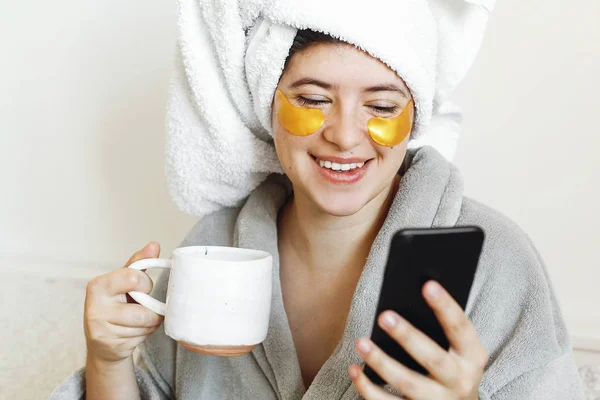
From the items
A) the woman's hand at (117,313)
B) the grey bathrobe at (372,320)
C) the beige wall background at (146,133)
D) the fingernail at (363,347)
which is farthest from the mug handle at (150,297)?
the beige wall background at (146,133)

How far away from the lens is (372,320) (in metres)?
0.90

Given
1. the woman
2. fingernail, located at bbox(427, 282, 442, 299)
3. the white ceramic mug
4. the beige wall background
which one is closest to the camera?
fingernail, located at bbox(427, 282, 442, 299)

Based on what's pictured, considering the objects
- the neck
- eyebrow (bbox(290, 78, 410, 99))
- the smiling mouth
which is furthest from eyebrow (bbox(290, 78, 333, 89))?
the neck

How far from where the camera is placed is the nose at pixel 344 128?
88 centimetres

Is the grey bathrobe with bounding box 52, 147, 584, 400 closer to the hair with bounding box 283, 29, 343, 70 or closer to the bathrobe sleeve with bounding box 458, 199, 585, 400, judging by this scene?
the bathrobe sleeve with bounding box 458, 199, 585, 400

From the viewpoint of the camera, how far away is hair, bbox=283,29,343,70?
88 centimetres

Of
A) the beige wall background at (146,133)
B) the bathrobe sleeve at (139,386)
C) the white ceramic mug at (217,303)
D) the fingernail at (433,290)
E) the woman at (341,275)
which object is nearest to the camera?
the fingernail at (433,290)

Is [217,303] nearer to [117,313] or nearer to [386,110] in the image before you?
[117,313]

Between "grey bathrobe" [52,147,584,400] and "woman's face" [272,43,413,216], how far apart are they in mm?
73

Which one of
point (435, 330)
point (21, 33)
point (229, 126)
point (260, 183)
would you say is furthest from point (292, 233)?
point (21, 33)

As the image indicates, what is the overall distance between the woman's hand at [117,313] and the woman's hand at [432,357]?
33cm

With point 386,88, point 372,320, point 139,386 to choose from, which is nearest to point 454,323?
point 372,320

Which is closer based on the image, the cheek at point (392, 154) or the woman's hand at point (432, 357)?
the woman's hand at point (432, 357)

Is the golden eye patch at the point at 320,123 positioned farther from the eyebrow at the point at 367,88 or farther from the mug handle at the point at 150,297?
the mug handle at the point at 150,297
